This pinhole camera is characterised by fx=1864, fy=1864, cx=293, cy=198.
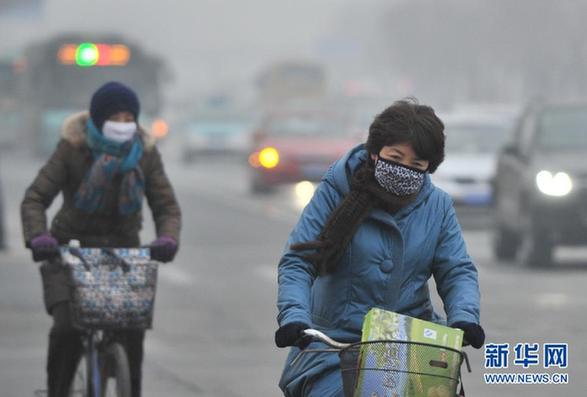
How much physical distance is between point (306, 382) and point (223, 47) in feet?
491

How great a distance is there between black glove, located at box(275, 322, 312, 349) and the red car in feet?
80.6

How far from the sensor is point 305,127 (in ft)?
104

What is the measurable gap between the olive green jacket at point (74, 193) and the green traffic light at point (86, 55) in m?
35.5

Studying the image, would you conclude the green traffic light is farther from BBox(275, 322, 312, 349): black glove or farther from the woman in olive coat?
BBox(275, 322, 312, 349): black glove

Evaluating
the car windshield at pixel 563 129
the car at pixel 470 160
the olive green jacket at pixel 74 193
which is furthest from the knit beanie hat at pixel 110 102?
the car at pixel 470 160

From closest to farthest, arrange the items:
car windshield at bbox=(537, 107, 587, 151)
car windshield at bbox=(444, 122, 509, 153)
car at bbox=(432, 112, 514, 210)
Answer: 1. car windshield at bbox=(537, 107, 587, 151)
2. car at bbox=(432, 112, 514, 210)
3. car windshield at bbox=(444, 122, 509, 153)

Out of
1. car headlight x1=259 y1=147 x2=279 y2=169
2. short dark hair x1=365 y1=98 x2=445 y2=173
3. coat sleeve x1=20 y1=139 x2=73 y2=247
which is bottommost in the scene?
short dark hair x1=365 y1=98 x2=445 y2=173

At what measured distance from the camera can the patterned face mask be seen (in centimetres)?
508

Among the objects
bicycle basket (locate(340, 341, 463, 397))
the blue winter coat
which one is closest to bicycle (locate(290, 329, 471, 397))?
bicycle basket (locate(340, 341, 463, 397))

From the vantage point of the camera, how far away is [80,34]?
44.3m

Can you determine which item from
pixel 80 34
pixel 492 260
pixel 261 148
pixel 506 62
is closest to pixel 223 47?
pixel 506 62

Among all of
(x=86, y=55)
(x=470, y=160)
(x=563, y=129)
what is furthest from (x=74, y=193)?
(x=86, y=55)

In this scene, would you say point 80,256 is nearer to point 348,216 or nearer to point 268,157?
point 348,216

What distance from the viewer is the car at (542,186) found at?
1759cm
